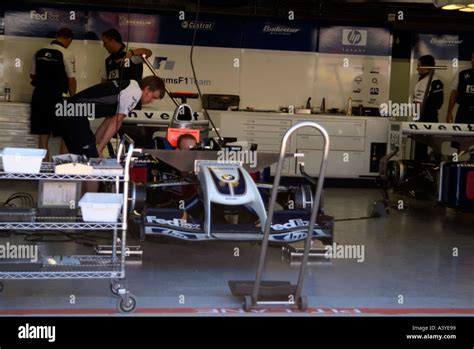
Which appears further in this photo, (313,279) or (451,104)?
(451,104)

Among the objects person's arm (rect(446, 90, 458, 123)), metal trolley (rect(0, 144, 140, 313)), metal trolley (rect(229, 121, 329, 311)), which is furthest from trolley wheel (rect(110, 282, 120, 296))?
person's arm (rect(446, 90, 458, 123))

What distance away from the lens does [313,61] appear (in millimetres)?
13789

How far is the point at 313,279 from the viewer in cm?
602

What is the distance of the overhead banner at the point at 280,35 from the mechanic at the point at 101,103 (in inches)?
255

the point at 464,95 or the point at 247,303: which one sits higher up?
the point at 464,95

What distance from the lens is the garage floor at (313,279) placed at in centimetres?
504

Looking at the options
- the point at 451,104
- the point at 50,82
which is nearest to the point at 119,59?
the point at 50,82

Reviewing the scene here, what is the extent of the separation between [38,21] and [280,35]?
3.98 meters

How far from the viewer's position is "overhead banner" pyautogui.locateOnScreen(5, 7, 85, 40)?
42.5 ft

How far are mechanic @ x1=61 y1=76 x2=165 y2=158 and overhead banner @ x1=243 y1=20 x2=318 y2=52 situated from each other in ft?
21.2

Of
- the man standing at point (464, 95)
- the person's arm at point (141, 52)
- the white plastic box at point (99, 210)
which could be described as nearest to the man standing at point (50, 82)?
the person's arm at point (141, 52)

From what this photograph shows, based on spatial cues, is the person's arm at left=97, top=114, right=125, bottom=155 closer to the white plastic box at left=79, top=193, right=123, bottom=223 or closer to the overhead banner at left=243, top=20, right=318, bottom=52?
the white plastic box at left=79, top=193, right=123, bottom=223

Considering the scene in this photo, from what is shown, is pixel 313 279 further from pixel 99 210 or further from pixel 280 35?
pixel 280 35

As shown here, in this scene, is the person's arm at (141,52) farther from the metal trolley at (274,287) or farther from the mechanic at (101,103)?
the metal trolley at (274,287)
